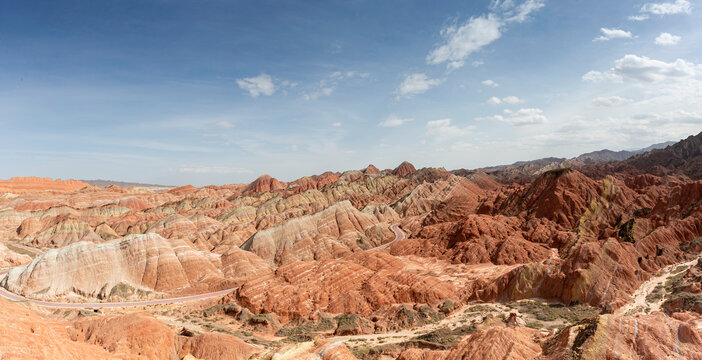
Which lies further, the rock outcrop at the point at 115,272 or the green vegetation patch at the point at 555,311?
the rock outcrop at the point at 115,272

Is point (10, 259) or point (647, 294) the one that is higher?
point (647, 294)

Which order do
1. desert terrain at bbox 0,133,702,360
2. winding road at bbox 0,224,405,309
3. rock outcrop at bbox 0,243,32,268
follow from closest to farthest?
desert terrain at bbox 0,133,702,360, winding road at bbox 0,224,405,309, rock outcrop at bbox 0,243,32,268

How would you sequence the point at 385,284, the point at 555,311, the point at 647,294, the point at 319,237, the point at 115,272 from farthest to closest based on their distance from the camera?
1. the point at 319,237
2. the point at 115,272
3. the point at 385,284
4. the point at 647,294
5. the point at 555,311

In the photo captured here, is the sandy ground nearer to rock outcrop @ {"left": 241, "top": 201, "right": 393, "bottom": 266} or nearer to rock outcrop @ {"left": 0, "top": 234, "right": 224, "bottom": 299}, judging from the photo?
rock outcrop @ {"left": 241, "top": 201, "right": 393, "bottom": 266}

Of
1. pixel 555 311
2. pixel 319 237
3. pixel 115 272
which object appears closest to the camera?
pixel 555 311

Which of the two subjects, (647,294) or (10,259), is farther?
(10,259)

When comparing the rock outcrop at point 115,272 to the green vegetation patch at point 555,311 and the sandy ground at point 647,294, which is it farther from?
the sandy ground at point 647,294

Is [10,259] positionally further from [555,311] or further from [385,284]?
[555,311]

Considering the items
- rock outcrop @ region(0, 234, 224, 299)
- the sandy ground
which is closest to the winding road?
rock outcrop @ region(0, 234, 224, 299)

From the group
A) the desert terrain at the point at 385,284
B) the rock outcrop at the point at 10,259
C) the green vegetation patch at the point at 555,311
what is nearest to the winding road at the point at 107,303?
the desert terrain at the point at 385,284

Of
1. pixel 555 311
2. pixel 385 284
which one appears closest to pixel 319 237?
pixel 385 284

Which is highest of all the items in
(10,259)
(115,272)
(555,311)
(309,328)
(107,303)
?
(10,259)
